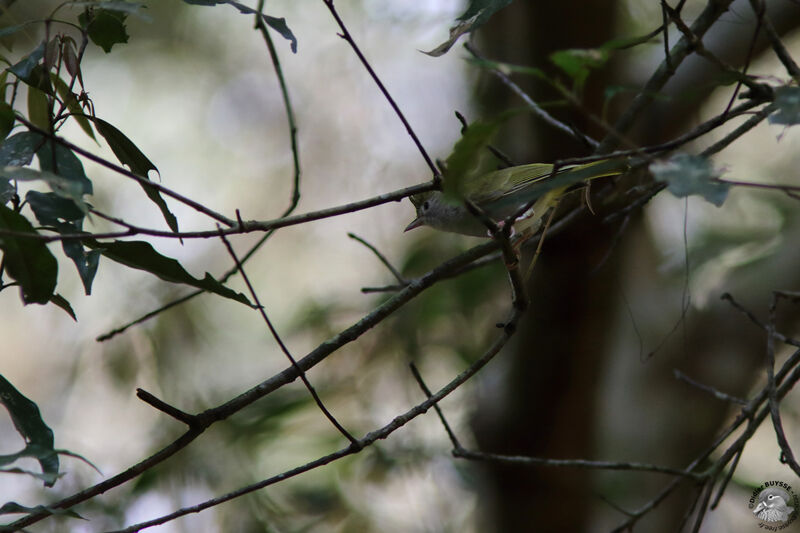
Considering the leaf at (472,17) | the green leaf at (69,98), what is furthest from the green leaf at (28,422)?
the leaf at (472,17)

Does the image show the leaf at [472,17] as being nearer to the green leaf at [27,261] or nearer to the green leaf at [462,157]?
the green leaf at [462,157]

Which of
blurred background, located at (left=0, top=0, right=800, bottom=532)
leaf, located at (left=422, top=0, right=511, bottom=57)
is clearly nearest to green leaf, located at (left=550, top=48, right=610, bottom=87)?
leaf, located at (left=422, top=0, right=511, bottom=57)

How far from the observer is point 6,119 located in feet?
4.33

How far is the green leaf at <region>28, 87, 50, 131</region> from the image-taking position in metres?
1.42

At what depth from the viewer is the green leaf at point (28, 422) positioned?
116 centimetres

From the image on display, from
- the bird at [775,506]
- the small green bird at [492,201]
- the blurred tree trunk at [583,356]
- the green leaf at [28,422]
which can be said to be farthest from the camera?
the blurred tree trunk at [583,356]

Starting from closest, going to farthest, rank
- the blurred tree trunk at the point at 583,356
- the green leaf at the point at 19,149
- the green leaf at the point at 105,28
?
the green leaf at the point at 19,149, the green leaf at the point at 105,28, the blurred tree trunk at the point at 583,356

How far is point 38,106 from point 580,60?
1120 millimetres

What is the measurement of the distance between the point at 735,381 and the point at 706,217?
135 centimetres

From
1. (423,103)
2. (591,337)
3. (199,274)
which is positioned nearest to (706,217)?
(591,337)

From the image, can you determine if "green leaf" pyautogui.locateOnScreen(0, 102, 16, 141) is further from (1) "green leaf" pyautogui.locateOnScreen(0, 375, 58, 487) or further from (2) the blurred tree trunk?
(2) the blurred tree trunk

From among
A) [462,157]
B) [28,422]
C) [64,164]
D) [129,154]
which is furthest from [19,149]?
[462,157]

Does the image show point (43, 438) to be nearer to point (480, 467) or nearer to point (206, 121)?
point (480, 467)

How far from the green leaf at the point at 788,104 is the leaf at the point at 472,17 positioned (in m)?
0.52
